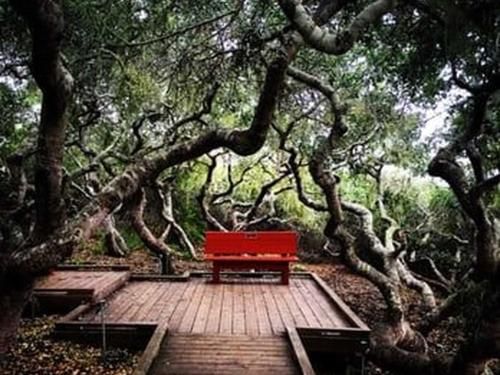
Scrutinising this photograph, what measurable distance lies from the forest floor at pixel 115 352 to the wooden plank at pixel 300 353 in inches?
63.4

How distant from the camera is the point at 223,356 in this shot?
16.0 feet

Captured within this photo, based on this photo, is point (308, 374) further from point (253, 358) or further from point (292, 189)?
point (292, 189)

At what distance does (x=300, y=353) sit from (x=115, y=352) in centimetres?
195

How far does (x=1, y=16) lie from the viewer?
14.9ft

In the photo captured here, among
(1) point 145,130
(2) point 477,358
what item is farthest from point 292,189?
(2) point 477,358

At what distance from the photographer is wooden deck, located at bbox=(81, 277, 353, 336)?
592 cm

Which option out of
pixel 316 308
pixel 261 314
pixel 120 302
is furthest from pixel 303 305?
pixel 120 302

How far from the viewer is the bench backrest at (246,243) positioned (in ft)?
→ 28.2

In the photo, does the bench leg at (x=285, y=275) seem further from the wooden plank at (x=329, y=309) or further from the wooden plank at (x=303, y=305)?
the wooden plank at (x=329, y=309)

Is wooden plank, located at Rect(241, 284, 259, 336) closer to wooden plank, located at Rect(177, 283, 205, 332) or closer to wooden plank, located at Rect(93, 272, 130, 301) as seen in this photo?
wooden plank, located at Rect(177, 283, 205, 332)

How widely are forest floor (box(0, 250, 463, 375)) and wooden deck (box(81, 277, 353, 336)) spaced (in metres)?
0.63

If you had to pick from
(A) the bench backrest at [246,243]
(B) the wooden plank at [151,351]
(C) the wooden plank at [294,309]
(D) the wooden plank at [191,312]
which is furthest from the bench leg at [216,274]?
(B) the wooden plank at [151,351]

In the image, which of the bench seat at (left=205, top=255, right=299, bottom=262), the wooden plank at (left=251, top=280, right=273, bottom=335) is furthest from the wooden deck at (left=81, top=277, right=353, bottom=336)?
the bench seat at (left=205, top=255, right=299, bottom=262)

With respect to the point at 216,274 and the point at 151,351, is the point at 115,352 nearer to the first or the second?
the point at 151,351
